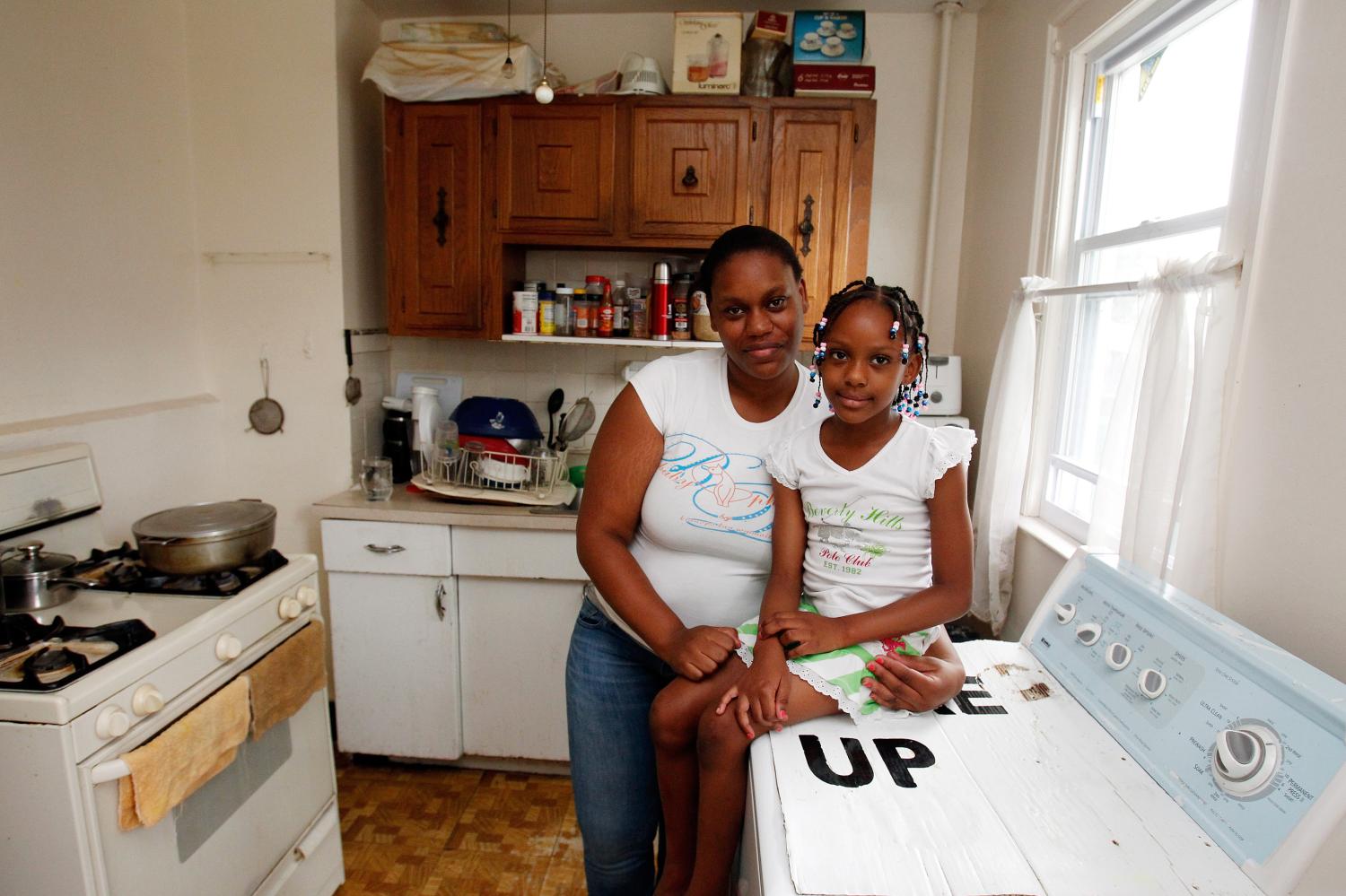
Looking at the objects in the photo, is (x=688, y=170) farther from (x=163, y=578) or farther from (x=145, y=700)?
(x=145, y=700)

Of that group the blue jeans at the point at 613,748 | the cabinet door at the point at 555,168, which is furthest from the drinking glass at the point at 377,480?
the blue jeans at the point at 613,748

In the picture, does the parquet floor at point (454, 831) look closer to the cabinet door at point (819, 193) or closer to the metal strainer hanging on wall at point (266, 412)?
the metal strainer hanging on wall at point (266, 412)

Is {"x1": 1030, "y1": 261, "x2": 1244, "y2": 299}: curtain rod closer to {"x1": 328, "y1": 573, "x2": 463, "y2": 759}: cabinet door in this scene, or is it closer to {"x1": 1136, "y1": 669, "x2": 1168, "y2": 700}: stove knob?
{"x1": 1136, "y1": 669, "x2": 1168, "y2": 700}: stove knob

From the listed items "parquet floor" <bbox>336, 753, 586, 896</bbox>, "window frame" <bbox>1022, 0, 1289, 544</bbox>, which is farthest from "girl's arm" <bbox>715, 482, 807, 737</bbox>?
"parquet floor" <bbox>336, 753, 586, 896</bbox>

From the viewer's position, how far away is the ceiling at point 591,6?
252 cm

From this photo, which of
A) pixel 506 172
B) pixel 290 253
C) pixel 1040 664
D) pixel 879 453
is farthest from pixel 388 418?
pixel 1040 664

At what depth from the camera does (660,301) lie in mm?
2467

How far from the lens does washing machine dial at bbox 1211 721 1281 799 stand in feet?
2.49

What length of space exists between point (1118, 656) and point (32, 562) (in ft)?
6.14

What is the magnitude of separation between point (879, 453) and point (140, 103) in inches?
91.0

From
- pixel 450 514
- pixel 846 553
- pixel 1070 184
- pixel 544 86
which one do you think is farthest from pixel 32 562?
pixel 1070 184

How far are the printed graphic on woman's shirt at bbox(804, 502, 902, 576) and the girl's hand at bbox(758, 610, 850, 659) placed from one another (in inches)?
4.3

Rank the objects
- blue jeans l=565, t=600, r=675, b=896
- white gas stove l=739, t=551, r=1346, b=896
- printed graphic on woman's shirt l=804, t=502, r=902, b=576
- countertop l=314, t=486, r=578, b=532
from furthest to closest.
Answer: countertop l=314, t=486, r=578, b=532, blue jeans l=565, t=600, r=675, b=896, printed graphic on woman's shirt l=804, t=502, r=902, b=576, white gas stove l=739, t=551, r=1346, b=896

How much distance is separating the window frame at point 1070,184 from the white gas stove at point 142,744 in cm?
184
